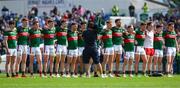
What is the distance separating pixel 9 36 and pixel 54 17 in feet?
48.2

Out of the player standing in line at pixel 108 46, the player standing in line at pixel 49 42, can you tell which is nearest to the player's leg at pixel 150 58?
the player standing in line at pixel 108 46

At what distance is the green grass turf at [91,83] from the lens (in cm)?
2961

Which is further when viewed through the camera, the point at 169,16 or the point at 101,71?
the point at 169,16

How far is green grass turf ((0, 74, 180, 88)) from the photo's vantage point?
29609 millimetres

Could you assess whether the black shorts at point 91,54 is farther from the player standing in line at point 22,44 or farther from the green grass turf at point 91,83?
the player standing in line at point 22,44

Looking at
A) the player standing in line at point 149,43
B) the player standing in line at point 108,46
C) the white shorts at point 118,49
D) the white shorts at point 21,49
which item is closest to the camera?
the white shorts at point 21,49

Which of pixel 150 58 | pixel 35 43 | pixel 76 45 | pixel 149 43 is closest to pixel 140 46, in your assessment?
pixel 149 43

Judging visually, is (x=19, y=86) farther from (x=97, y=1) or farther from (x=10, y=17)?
(x=97, y=1)

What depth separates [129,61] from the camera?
37.4 m

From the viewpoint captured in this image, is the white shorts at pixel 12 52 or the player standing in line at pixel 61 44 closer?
the white shorts at pixel 12 52

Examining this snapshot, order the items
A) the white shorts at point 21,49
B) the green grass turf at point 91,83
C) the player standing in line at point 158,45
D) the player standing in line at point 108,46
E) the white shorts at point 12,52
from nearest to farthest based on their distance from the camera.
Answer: the green grass turf at point 91,83 → the white shorts at point 12,52 → the white shorts at point 21,49 → the player standing in line at point 108,46 → the player standing in line at point 158,45

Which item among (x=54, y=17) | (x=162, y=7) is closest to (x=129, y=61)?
(x=54, y=17)

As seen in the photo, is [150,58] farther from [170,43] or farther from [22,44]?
[22,44]

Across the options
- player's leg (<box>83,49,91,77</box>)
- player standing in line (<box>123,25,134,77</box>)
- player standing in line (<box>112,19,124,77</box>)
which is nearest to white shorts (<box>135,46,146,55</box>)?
player standing in line (<box>123,25,134,77</box>)
